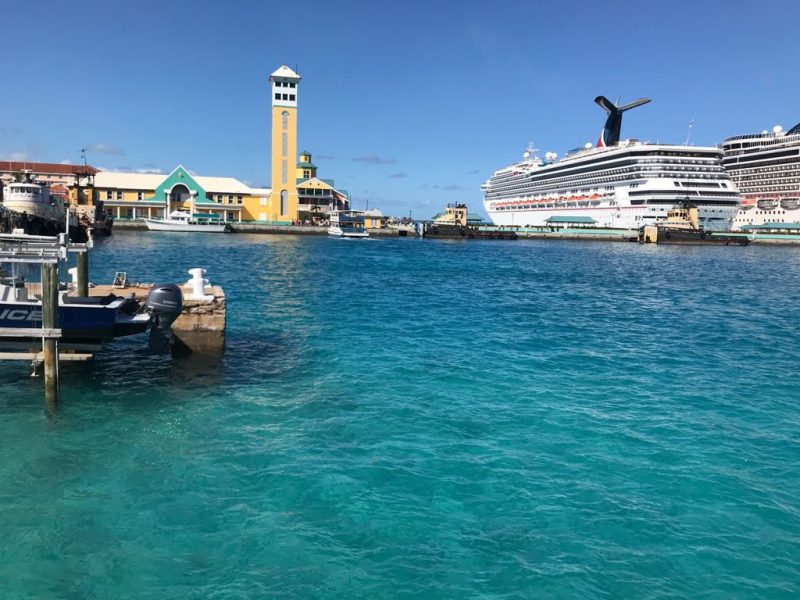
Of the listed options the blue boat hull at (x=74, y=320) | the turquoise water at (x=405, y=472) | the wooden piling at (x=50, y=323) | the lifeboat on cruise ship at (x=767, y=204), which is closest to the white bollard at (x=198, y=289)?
the turquoise water at (x=405, y=472)

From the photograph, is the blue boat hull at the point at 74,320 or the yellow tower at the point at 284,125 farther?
the yellow tower at the point at 284,125

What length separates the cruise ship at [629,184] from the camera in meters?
104

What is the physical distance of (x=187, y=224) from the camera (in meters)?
94.9

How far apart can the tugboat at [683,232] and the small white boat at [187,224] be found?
72194 mm

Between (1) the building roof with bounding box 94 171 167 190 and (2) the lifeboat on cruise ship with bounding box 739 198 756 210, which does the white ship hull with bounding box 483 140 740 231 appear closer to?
(2) the lifeboat on cruise ship with bounding box 739 198 756 210

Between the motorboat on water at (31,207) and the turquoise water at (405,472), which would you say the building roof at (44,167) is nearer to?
the motorboat on water at (31,207)

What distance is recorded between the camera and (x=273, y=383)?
12.8 meters

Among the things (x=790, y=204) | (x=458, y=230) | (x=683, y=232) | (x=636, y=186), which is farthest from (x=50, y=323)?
(x=790, y=204)

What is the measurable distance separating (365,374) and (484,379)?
299 cm

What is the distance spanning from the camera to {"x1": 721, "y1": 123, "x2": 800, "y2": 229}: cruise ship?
11194 cm

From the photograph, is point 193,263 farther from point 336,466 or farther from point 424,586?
point 424,586

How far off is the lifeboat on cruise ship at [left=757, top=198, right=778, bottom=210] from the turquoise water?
115 meters

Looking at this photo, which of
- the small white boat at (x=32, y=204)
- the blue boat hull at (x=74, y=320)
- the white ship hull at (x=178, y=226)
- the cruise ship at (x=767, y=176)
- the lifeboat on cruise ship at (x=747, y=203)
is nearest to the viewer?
the blue boat hull at (x=74, y=320)

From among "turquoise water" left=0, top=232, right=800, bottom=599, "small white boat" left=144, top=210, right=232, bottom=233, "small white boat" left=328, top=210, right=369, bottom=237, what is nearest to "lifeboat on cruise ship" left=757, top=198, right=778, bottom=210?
"small white boat" left=328, top=210, right=369, bottom=237
